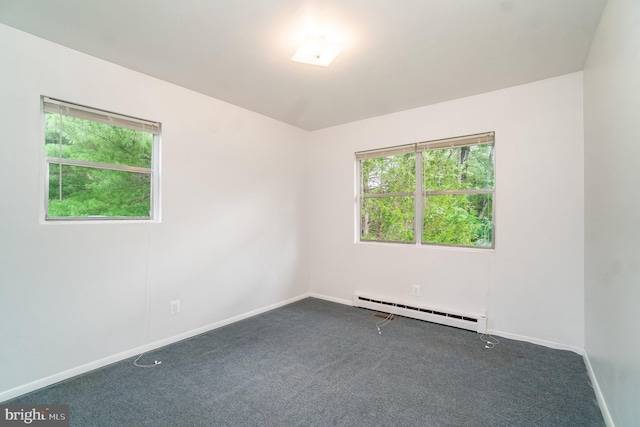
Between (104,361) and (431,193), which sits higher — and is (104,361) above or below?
below

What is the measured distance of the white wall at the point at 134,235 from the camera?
2088 millimetres

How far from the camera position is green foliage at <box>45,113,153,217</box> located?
2320mm

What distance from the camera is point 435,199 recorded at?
359cm

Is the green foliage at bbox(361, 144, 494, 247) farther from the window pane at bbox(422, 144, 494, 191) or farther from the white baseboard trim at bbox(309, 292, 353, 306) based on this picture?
the white baseboard trim at bbox(309, 292, 353, 306)

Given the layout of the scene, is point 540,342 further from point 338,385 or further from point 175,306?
point 175,306

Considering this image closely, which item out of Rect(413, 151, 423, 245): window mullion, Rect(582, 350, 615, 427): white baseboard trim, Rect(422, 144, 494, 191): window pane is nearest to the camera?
Rect(582, 350, 615, 427): white baseboard trim

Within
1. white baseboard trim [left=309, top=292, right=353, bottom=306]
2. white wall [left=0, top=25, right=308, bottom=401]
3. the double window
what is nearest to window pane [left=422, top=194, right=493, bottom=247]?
the double window

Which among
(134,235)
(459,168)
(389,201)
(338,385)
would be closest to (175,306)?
(134,235)

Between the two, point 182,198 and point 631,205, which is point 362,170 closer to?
point 182,198

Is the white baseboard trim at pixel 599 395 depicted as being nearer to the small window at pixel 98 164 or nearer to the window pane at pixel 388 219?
the window pane at pixel 388 219

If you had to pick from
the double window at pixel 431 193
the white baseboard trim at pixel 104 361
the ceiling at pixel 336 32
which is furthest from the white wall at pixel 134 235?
the double window at pixel 431 193

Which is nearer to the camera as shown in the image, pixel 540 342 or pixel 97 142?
pixel 97 142

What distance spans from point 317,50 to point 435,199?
2266 mm

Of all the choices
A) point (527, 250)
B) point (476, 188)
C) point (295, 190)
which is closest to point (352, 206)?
point (295, 190)
